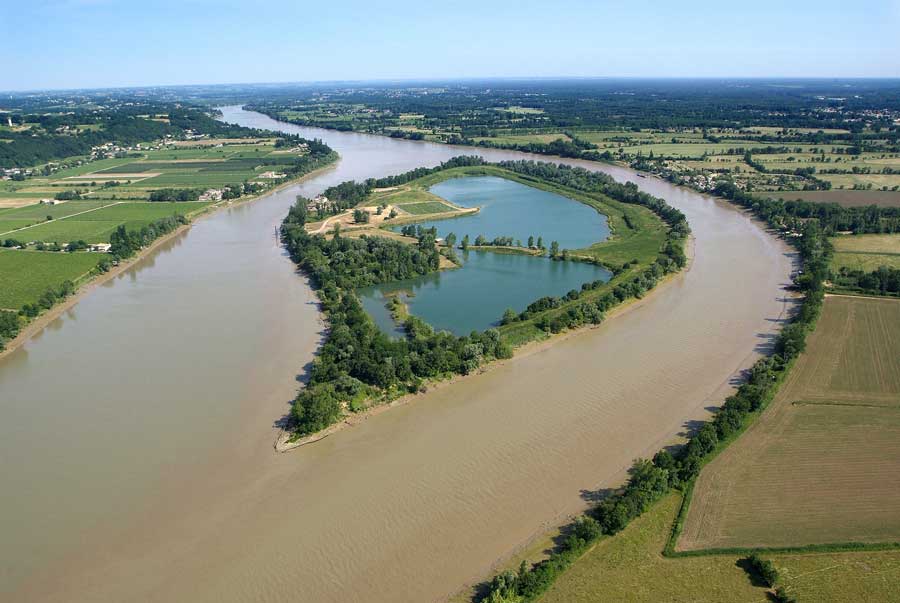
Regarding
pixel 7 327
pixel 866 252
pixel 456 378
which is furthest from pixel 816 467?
pixel 7 327

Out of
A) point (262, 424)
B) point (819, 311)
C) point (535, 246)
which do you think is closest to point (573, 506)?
point (262, 424)

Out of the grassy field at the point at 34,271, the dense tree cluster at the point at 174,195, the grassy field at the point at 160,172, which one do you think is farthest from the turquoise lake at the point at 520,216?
the grassy field at the point at 160,172

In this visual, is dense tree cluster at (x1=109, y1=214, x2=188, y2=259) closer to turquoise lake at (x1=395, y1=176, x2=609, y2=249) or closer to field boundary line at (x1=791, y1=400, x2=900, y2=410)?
turquoise lake at (x1=395, y1=176, x2=609, y2=249)

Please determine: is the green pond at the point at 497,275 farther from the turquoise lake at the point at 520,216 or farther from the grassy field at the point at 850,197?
the grassy field at the point at 850,197

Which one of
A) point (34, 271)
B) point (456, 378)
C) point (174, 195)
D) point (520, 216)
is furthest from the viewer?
point (174, 195)

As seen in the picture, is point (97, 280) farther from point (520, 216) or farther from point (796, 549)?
point (796, 549)

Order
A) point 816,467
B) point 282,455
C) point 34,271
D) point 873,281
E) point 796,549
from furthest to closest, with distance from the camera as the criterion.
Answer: point 34,271 → point 873,281 → point 282,455 → point 816,467 → point 796,549

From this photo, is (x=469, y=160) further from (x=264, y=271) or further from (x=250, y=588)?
(x=250, y=588)

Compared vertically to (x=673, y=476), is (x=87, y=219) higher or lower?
higher

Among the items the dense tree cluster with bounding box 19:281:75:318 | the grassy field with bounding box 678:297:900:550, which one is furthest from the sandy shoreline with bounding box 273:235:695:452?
the dense tree cluster with bounding box 19:281:75:318
